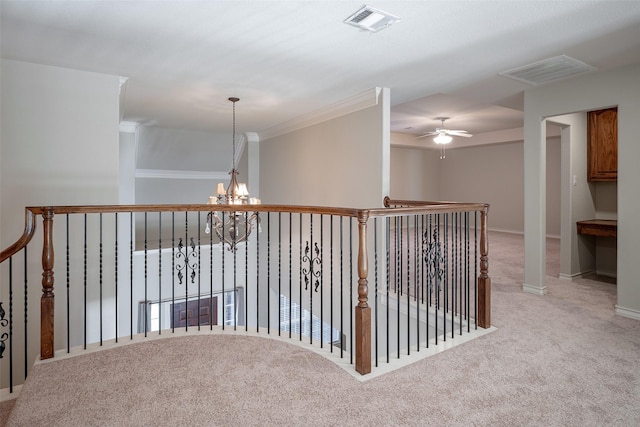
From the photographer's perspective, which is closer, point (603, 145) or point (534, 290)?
point (534, 290)

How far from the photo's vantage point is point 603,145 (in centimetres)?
495

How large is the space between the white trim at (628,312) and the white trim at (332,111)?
3.25 m

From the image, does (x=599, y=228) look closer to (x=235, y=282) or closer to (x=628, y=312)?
(x=628, y=312)

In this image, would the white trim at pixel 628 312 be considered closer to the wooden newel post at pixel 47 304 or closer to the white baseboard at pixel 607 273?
the white baseboard at pixel 607 273

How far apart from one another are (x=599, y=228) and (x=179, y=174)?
7.64 metres

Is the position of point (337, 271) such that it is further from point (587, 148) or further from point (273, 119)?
point (587, 148)

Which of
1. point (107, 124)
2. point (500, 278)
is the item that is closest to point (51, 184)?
point (107, 124)

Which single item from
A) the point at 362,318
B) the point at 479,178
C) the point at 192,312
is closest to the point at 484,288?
the point at 362,318

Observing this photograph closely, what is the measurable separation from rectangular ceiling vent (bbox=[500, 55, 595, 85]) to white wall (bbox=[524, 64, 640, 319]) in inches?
10.0

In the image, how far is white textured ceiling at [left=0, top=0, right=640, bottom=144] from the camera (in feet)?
8.30

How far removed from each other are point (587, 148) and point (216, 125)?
577 centimetres

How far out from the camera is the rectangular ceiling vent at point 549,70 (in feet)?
11.4

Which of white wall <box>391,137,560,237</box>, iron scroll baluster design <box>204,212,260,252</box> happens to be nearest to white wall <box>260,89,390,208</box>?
iron scroll baluster design <box>204,212,260,252</box>

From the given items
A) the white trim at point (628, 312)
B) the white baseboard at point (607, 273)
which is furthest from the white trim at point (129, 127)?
the white baseboard at point (607, 273)
